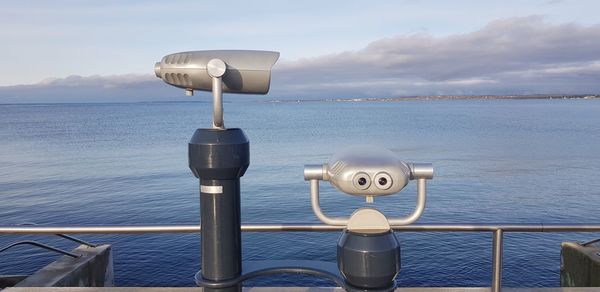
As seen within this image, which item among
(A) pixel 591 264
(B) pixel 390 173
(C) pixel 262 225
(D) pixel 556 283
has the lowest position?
(D) pixel 556 283

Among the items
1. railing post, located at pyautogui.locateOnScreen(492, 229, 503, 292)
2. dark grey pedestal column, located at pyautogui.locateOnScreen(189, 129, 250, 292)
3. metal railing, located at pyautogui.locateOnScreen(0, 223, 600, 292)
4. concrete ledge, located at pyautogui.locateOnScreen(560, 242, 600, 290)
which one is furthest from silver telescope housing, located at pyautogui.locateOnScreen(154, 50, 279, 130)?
concrete ledge, located at pyautogui.locateOnScreen(560, 242, 600, 290)

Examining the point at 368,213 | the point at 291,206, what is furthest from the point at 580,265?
the point at 291,206

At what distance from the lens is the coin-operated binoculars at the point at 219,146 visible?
74.7 inches

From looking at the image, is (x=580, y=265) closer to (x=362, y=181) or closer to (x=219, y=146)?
(x=362, y=181)

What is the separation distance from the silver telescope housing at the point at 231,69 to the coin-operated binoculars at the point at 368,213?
1.29 ft

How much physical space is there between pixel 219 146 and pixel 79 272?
4.66m

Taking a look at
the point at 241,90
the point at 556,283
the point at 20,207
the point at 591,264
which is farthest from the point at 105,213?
the point at 241,90

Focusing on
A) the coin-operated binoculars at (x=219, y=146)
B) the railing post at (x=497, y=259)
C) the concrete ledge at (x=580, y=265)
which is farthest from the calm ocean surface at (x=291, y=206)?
the coin-operated binoculars at (x=219, y=146)

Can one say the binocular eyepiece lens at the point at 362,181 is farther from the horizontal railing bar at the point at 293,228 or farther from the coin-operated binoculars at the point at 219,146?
the horizontal railing bar at the point at 293,228

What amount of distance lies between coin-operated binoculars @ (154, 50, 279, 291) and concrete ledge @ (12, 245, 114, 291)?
3.81 m

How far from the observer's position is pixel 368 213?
5.91 feet

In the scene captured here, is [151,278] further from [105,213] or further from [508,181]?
[508,181]

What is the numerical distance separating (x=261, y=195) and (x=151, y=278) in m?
8.60

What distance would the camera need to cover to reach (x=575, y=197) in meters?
20.2
